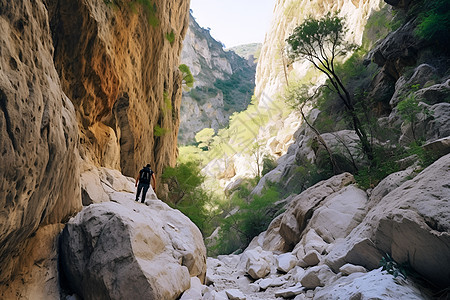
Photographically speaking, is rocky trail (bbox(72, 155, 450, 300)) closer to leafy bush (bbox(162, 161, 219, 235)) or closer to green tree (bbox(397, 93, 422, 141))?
green tree (bbox(397, 93, 422, 141))

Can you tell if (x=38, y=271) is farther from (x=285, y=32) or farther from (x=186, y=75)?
(x=285, y=32)

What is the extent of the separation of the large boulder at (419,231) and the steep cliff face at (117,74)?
768 cm

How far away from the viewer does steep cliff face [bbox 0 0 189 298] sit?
134 inches

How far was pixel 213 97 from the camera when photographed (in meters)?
68.8

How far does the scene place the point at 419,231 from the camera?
11.8ft

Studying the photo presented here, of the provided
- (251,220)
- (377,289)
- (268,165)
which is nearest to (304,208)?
(251,220)

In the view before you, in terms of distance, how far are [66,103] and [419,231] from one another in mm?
6834

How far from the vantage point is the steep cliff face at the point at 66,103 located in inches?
134

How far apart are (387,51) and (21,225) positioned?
19.1 metres

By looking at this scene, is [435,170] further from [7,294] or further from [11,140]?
[7,294]

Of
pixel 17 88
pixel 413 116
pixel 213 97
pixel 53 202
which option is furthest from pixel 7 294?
pixel 213 97

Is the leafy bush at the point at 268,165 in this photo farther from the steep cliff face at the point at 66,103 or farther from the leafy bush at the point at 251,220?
the steep cliff face at the point at 66,103

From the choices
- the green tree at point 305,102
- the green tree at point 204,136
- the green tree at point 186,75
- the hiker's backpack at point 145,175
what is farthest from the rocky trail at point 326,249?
the green tree at point 204,136

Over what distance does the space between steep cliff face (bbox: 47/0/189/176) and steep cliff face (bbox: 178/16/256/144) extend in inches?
1800
